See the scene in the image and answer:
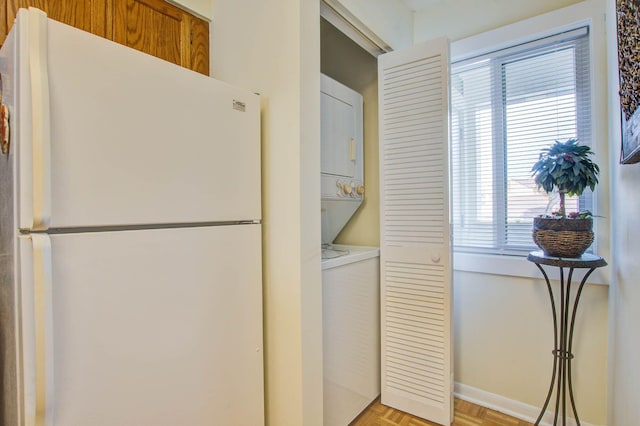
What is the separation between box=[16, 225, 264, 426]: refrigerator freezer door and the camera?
86 centimetres

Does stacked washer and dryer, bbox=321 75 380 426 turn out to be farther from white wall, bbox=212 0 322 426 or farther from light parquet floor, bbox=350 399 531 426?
white wall, bbox=212 0 322 426

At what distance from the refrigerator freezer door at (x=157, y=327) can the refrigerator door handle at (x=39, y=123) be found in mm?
88

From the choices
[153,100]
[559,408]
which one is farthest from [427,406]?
[153,100]

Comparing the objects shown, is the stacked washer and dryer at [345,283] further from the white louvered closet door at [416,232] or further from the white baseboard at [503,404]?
the white baseboard at [503,404]

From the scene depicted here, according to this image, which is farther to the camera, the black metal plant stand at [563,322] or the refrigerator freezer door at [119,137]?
the black metal plant stand at [563,322]

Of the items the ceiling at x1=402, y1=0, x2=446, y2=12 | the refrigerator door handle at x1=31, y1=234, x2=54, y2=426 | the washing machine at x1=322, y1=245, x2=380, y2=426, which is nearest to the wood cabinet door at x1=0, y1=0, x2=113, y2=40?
the refrigerator door handle at x1=31, y1=234, x2=54, y2=426

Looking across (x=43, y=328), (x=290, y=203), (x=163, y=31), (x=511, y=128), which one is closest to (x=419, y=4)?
(x=511, y=128)

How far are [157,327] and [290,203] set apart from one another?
0.66 meters

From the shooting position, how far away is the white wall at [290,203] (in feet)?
4.44

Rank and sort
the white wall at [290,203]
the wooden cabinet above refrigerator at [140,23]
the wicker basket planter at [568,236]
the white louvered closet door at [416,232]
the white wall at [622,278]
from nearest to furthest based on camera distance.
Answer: the white wall at [622,278], the wooden cabinet above refrigerator at [140,23], the white wall at [290,203], the wicker basket planter at [568,236], the white louvered closet door at [416,232]

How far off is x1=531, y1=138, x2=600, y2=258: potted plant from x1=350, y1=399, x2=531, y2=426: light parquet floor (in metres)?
1.02

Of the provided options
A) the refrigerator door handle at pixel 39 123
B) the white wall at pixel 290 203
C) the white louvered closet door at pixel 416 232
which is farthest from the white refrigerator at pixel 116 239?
the white louvered closet door at pixel 416 232

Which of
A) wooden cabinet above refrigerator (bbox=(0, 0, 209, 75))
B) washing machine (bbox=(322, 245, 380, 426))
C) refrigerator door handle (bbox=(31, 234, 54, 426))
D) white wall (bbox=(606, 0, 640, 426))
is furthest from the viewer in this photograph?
washing machine (bbox=(322, 245, 380, 426))

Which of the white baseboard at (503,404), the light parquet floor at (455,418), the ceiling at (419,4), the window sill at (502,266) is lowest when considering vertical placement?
the light parquet floor at (455,418)
